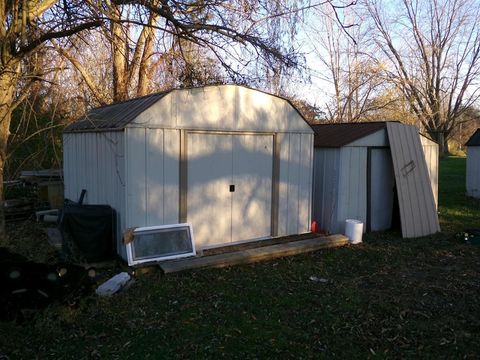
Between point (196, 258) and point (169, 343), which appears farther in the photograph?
point (196, 258)

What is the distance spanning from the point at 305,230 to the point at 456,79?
28.2 m

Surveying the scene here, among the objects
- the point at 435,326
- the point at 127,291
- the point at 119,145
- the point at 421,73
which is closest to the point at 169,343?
the point at 127,291

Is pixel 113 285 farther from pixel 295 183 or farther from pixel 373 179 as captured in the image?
pixel 373 179

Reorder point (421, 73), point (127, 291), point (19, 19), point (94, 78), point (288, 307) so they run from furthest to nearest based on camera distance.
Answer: point (421, 73) → point (94, 78) → point (19, 19) → point (127, 291) → point (288, 307)

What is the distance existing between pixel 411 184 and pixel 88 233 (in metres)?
6.73

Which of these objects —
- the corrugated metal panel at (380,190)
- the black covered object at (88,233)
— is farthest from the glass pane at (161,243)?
the corrugated metal panel at (380,190)

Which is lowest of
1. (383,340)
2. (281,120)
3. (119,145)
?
(383,340)

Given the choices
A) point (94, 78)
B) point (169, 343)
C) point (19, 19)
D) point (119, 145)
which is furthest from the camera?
point (94, 78)

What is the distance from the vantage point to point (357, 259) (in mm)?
7523

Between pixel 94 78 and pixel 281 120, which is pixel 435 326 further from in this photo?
pixel 94 78

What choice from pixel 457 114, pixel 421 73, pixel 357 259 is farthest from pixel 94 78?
pixel 457 114

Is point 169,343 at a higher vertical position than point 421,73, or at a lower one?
lower

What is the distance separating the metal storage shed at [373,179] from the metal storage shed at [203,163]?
2.18 ft

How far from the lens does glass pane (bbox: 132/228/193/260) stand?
6568 mm
